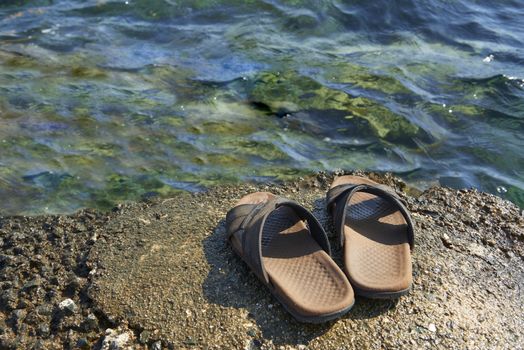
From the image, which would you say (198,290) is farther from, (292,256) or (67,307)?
(67,307)

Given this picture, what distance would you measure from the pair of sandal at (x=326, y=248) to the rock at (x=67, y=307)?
85cm

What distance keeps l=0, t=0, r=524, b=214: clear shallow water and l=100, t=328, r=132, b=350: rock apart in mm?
1276

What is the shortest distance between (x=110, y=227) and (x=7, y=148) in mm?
1464

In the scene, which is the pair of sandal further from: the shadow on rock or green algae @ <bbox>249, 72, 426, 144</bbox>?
green algae @ <bbox>249, 72, 426, 144</bbox>

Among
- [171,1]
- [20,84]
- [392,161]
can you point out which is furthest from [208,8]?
[392,161]

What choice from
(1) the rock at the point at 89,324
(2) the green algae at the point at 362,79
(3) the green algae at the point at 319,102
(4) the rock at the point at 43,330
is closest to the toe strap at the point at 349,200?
(1) the rock at the point at 89,324

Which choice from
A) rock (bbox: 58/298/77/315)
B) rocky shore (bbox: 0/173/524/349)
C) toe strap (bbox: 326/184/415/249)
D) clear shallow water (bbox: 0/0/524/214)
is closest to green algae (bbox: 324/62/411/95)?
clear shallow water (bbox: 0/0/524/214)

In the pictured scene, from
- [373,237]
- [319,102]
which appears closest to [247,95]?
[319,102]

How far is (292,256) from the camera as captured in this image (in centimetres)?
346

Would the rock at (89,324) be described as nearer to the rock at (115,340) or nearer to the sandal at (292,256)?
the rock at (115,340)

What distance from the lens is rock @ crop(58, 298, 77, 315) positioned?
10.5 ft

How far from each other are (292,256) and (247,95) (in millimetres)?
2670

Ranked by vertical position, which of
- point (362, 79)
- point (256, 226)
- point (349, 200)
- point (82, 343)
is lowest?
point (362, 79)

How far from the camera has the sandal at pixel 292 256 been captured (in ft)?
10.2
